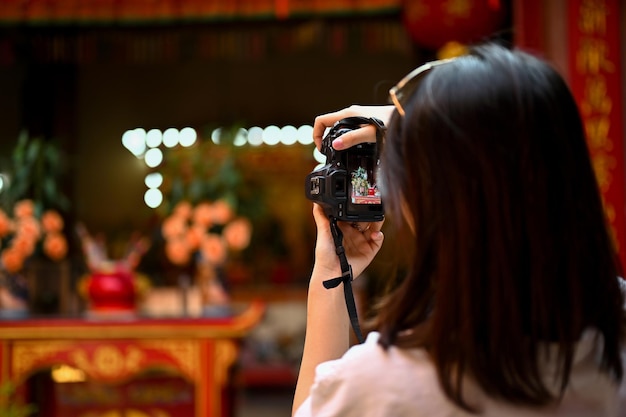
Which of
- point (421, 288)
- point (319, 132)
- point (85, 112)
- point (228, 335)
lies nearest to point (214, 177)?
point (228, 335)

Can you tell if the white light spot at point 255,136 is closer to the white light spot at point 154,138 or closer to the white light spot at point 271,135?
the white light spot at point 271,135

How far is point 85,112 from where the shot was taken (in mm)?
7543

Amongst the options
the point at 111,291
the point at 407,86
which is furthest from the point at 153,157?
the point at 407,86

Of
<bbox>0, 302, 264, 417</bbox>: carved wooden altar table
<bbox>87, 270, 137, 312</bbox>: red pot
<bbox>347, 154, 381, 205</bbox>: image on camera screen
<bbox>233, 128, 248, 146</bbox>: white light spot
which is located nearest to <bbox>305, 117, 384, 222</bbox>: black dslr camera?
<bbox>347, 154, 381, 205</bbox>: image on camera screen

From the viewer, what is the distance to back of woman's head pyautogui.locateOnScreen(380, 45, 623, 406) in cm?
70

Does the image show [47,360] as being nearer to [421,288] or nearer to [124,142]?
[421,288]

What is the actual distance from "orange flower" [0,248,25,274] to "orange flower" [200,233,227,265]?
786mm

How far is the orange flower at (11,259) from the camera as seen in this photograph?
3.81m

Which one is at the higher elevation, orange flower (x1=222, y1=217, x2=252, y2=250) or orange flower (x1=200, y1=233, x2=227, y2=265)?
orange flower (x1=222, y1=217, x2=252, y2=250)

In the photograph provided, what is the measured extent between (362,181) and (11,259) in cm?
308

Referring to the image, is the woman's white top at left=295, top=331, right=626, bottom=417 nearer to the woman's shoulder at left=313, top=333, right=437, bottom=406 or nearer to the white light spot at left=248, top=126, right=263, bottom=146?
the woman's shoulder at left=313, top=333, right=437, bottom=406

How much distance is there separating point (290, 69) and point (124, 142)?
1579mm

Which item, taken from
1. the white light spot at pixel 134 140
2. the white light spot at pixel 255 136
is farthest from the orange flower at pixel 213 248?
the white light spot at pixel 134 140

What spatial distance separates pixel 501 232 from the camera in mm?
708
